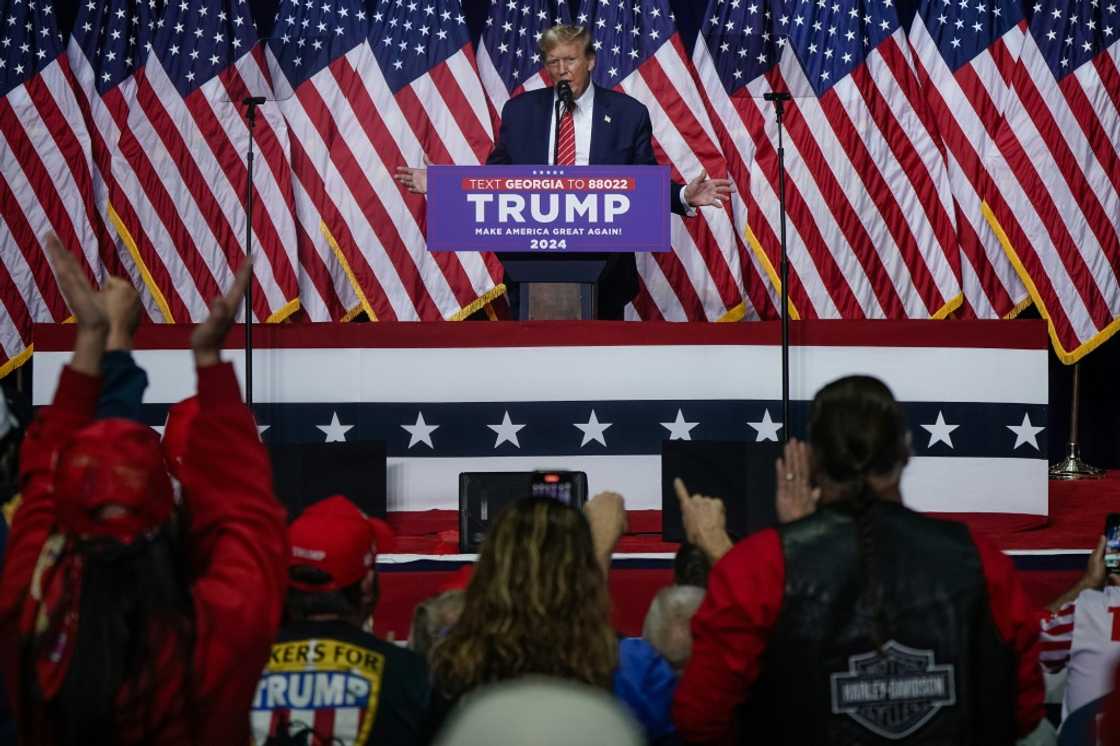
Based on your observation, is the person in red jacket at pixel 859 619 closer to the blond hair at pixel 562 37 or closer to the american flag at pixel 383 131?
the blond hair at pixel 562 37

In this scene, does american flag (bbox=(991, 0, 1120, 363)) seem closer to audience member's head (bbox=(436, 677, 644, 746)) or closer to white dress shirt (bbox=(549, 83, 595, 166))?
white dress shirt (bbox=(549, 83, 595, 166))

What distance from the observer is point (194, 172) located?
26.1 feet

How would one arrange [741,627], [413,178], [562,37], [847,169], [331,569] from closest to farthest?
[741,627]
[331,569]
[413,178]
[562,37]
[847,169]

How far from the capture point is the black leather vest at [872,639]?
2039 millimetres

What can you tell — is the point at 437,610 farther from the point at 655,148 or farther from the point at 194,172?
the point at 194,172

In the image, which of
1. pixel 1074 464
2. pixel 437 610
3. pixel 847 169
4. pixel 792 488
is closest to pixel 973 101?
pixel 847 169

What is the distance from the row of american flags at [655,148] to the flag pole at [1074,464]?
1.57 feet

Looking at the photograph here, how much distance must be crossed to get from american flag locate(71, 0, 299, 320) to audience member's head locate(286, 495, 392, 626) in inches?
220

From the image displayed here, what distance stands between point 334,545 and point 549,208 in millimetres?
3367

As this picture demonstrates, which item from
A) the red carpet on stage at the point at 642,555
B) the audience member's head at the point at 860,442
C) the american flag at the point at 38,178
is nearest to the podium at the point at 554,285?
the red carpet on stage at the point at 642,555

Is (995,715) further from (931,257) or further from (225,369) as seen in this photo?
(931,257)

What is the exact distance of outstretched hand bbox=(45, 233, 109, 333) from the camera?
1.74 meters

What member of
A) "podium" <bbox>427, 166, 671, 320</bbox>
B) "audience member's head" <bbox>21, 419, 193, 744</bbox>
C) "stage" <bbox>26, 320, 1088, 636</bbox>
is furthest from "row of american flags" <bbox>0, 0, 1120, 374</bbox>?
"audience member's head" <bbox>21, 419, 193, 744</bbox>

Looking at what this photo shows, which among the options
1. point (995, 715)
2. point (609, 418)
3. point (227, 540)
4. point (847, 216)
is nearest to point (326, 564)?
point (227, 540)
